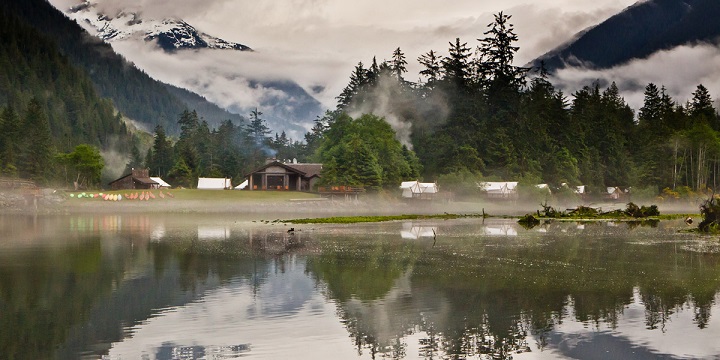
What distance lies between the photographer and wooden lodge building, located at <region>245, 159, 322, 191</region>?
148500mm

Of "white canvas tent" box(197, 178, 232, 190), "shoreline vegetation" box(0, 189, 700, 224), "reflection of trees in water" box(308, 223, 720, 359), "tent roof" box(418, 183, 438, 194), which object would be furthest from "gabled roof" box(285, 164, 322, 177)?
"reflection of trees in water" box(308, 223, 720, 359)

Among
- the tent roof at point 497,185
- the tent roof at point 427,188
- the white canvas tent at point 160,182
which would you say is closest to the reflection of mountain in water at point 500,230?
the tent roof at point 427,188

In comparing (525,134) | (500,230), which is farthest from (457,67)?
Result: (500,230)

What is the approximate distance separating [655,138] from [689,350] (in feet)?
570

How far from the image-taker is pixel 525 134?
174625 mm

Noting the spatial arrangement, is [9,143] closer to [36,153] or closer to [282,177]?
[36,153]

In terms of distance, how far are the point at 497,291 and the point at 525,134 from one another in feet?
487

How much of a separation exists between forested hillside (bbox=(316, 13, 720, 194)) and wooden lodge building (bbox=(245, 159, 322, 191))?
30.0 feet

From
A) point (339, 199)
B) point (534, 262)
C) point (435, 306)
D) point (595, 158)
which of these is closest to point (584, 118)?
point (595, 158)

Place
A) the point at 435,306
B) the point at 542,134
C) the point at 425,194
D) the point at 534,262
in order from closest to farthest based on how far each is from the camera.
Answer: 1. the point at 435,306
2. the point at 534,262
3. the point at 425,194
4. the point at 542,134

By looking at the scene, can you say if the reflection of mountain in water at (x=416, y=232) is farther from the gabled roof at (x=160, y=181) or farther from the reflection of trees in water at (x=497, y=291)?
the gabled roof at (x=160, y=181)

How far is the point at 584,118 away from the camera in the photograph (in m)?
193

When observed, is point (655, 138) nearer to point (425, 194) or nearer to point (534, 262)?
point (425, 194)

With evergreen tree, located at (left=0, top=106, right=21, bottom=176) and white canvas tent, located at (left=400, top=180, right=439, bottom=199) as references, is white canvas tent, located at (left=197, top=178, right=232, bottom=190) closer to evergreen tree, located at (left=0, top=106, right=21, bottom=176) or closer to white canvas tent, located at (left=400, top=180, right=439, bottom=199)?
evergreen tree, located at (left=0, top=106, right=21, bottom=176)
